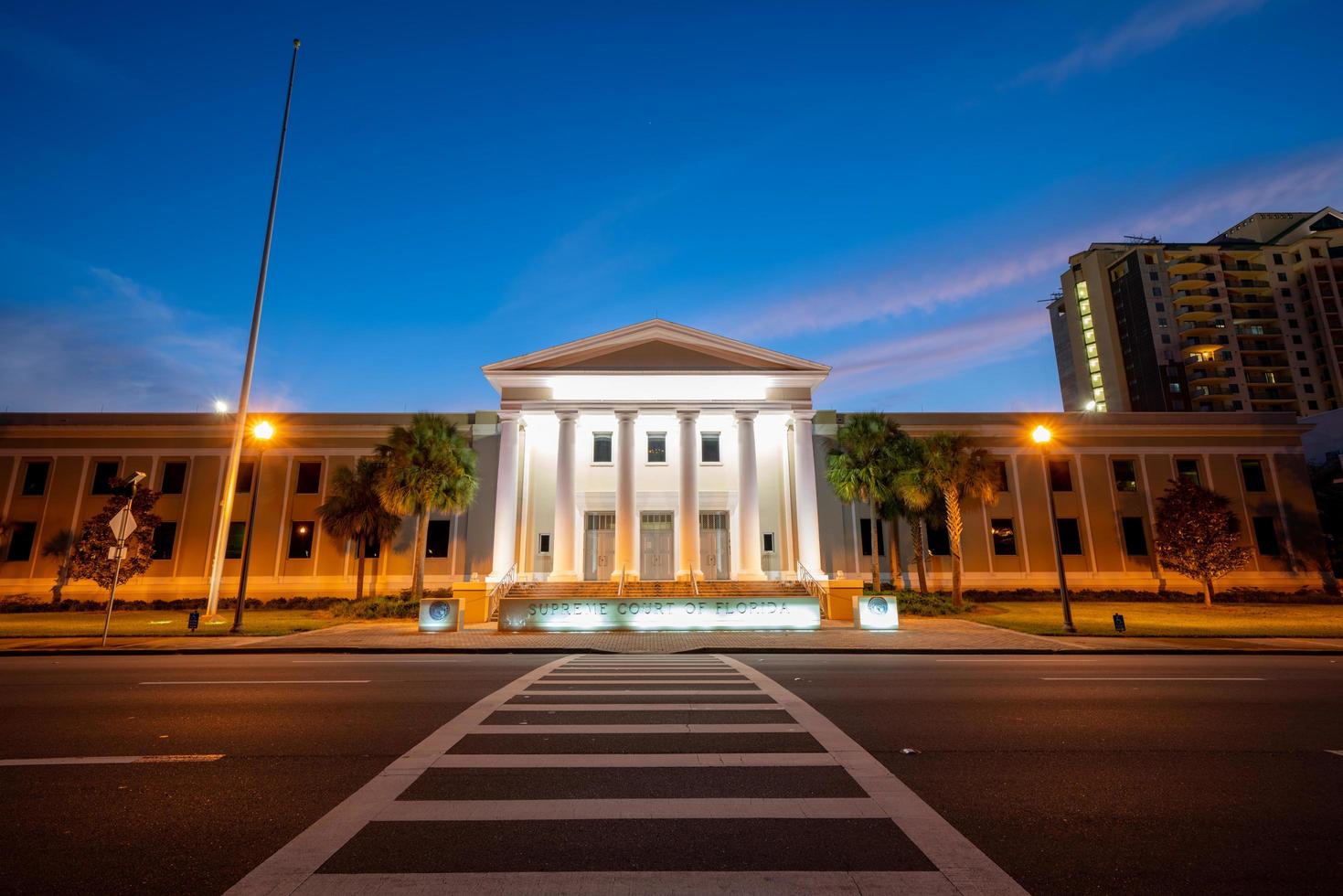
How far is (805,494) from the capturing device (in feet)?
101

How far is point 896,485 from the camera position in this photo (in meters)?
30.0

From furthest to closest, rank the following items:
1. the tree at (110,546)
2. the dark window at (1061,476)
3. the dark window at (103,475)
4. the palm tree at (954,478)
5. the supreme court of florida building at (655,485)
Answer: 1. the dark window at (1061,476)
2. the dark window at (103,475)
3. the supreme court of florida building at (655,485)
4. the tree at (110,546)
5. the palm tree at (954,478)

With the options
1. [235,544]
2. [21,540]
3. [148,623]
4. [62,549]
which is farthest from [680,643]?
[21,540]

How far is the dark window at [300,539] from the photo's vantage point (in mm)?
34875

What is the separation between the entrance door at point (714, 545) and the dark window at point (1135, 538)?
23364 mm

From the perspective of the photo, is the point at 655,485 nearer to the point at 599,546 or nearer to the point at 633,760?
the point at 599,546

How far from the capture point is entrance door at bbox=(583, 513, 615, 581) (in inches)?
1304

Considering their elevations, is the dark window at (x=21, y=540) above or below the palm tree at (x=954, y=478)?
below

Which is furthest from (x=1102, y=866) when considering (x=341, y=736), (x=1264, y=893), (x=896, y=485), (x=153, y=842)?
(x=896, y=485)

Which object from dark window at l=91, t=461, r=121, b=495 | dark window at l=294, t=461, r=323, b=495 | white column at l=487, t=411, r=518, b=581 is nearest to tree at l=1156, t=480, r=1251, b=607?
white column at l=487, t=411, r=518, b=581

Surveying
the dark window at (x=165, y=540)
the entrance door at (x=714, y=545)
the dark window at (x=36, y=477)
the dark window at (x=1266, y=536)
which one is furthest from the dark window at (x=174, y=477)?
the dark window at (x=1266, y=536)

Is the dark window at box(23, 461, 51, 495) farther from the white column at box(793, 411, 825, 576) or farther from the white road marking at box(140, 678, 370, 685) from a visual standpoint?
the white column at box(793, 411, 825, 576)

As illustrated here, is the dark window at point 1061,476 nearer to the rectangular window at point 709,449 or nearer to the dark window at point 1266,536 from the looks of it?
the dark window at point 1266,536

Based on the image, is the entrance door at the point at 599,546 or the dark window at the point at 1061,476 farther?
the dark window at the point at 1061,476
